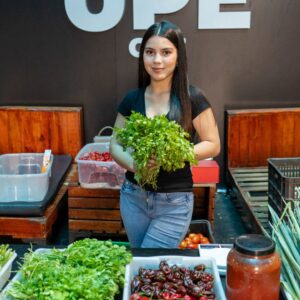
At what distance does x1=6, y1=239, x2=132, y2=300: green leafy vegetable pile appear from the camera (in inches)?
58.5

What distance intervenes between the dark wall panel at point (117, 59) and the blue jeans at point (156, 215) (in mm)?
2676

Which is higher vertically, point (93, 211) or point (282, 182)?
point (282, 182)

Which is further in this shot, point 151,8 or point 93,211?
point 151,8

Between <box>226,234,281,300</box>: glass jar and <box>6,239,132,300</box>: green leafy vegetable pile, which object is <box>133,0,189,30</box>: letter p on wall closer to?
<box>6,239,132,300</box>: green leafy vegetable pile

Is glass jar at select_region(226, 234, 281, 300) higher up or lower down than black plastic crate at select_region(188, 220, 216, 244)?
higher up

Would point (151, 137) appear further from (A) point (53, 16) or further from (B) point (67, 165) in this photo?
(A) point (53, 16)

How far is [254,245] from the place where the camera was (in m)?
1.45

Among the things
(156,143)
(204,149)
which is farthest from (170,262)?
(204,149)

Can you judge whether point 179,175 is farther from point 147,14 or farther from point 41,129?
point 41,129

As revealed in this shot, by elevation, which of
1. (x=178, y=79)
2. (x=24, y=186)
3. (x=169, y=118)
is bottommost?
(x=24, y=186)

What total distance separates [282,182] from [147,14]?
2432 mm

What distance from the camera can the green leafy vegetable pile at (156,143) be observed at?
202cm

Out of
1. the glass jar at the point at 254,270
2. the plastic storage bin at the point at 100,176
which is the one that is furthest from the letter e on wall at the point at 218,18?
the glass jar at the point at 254,270

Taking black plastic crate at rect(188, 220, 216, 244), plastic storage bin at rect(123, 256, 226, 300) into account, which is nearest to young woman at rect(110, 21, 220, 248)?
plastic storage bin at rect(123, 256, 226, 300)
